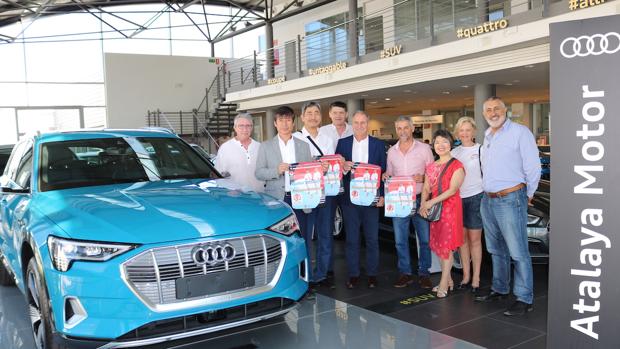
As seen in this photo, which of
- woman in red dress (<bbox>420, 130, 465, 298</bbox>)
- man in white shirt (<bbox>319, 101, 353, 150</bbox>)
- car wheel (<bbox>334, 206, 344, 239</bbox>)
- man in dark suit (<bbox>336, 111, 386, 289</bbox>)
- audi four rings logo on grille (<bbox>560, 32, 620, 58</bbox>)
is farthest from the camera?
car wheel (<bbox>334, 206, 344, 239</bbox>)

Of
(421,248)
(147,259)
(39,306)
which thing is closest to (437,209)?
(421,248)

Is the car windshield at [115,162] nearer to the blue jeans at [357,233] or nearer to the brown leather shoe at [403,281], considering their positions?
the blue jeans at [357,233]

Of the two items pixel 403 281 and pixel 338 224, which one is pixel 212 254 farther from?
pixel 338 224

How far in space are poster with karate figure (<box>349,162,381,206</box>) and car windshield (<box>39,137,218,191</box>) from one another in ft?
4.00

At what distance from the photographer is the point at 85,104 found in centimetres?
2494

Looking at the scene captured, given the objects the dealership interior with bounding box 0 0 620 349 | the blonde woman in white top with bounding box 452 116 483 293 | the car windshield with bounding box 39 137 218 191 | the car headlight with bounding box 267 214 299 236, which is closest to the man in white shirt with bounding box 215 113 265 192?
the dealership interior with bounding box 0 0 620 349

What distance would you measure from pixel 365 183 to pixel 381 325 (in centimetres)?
121

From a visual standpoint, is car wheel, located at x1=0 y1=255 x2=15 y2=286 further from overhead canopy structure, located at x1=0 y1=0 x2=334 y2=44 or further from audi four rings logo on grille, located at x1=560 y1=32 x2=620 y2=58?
overhead canopy structure, located at x1=0 y1=0 x2=334 y2=44

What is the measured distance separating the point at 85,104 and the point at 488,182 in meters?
24.7

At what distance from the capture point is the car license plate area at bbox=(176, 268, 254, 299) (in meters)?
2.77

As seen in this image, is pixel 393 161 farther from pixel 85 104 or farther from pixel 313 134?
pixel 85 104

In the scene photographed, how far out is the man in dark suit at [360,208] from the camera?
15.2 ft

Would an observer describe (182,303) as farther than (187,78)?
No

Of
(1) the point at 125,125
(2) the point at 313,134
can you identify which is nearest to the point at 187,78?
(1) the point at 125,125
